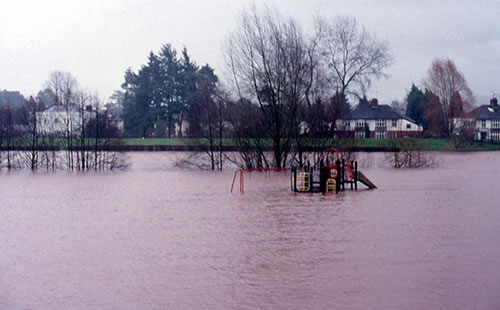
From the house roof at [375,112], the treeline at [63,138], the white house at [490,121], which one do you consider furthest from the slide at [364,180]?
the white house at [490,121]

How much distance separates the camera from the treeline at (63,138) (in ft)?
138

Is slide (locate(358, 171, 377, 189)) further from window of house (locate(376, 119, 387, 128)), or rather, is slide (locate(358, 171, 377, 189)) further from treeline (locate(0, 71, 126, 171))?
window of house (locate(376, 119, 387, 128))

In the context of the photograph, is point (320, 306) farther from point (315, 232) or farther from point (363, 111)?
point (363, 111)

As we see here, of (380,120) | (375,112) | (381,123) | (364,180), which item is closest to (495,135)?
(381,123)

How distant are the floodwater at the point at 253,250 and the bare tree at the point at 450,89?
53.0 meters

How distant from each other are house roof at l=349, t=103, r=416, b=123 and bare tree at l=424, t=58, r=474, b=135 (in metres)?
13.7

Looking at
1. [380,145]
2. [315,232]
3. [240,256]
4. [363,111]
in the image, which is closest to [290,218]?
[315,232]

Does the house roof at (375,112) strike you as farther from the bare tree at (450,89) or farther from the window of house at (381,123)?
the bare tree at (450,89)

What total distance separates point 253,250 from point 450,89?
68.3 m

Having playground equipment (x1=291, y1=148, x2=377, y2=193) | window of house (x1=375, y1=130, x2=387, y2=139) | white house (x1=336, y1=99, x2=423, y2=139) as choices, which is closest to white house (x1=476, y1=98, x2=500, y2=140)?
white house (x1=336, y1=99, x2=423, y2=139)

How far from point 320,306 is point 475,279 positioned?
3.09 meters

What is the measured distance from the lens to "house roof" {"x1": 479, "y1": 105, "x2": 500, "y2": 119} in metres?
92.4

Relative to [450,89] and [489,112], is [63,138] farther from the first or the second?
[489,112]

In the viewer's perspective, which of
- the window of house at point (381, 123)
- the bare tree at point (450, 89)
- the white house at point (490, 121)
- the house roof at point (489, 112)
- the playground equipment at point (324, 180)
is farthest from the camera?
the house roof at point (489, 112)
